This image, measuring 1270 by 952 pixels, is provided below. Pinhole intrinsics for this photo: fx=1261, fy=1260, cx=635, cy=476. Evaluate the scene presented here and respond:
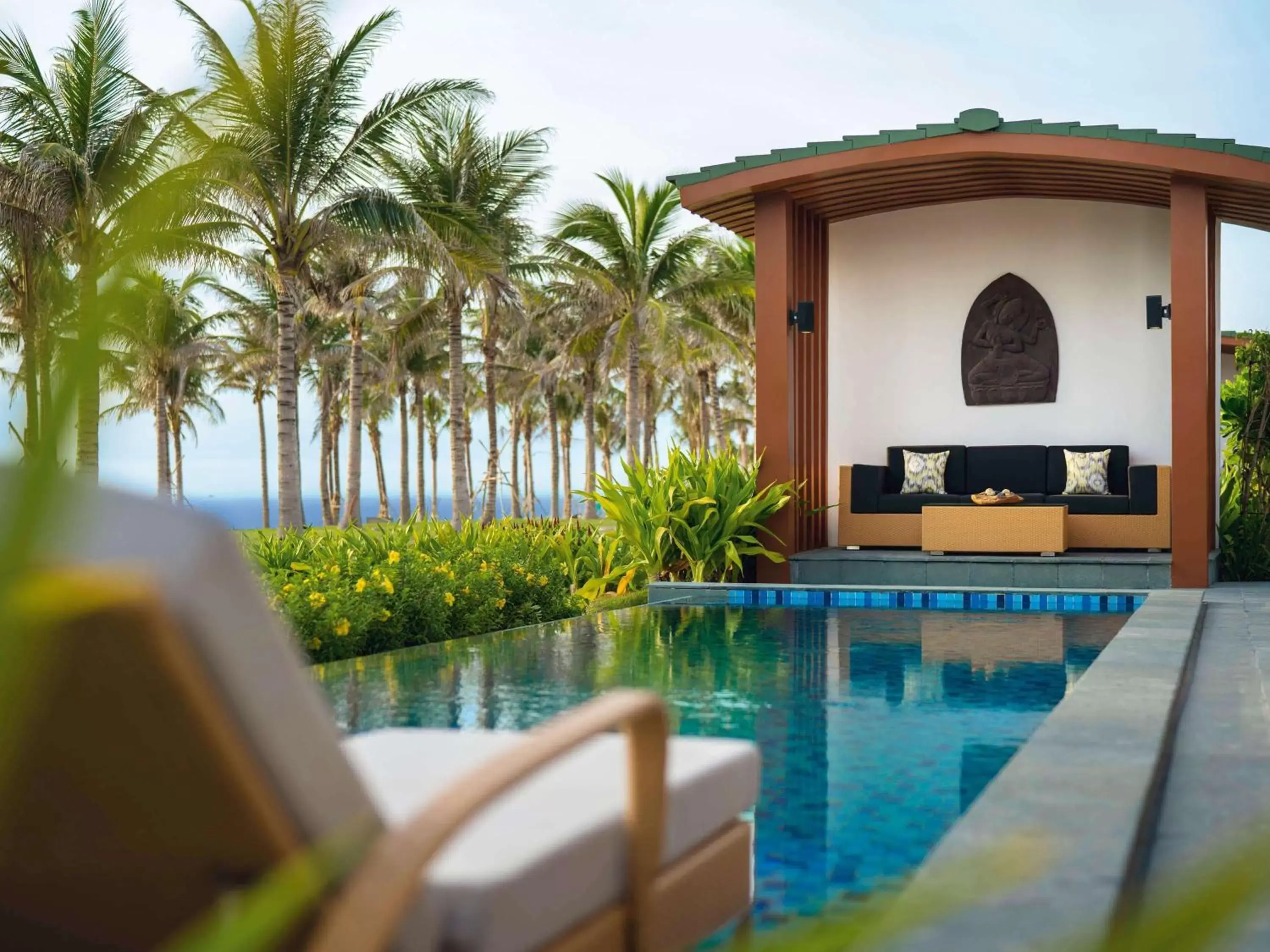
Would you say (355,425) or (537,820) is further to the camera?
(355,425)

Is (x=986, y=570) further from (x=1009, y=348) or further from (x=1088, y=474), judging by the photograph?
(x=1009, y=348)

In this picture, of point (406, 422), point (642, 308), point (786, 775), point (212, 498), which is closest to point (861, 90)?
point (642, 308)

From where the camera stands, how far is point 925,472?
1240cm

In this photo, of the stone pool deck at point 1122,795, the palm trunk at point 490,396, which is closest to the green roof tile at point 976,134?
the stone pool deck at point 1122,795

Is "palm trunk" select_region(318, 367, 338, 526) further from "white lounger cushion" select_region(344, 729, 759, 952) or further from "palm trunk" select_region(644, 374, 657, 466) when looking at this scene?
"white lounger cushion" select_region(344, 729, 759, 952)

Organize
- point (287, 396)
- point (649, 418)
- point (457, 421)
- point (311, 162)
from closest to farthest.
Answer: point (311, 162) < point (287, 396) < point (457, 421) < point (649, 418)

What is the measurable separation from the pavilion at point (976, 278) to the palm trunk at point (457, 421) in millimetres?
10236

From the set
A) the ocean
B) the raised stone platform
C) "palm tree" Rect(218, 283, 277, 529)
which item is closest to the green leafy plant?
the raised stone platform

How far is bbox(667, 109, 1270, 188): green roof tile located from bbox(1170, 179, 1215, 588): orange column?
364 millimetres

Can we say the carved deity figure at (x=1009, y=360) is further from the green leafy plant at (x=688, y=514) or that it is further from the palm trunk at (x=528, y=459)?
the palm trunk at (x=528, y=459)

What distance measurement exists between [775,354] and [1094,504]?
320 cm

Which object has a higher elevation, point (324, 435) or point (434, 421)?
point (434, 421)

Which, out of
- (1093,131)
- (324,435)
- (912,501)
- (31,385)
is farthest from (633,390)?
(31,385)

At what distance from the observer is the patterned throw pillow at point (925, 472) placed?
12.3 metres
